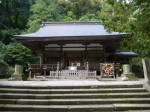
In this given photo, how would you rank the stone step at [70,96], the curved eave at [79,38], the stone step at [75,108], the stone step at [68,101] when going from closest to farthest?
the stone step at [75,108] → the stone step at [68,101] → the stone step at [70,96] → the curved eave at [79,38]

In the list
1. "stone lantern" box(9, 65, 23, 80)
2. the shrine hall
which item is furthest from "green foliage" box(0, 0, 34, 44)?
"stone lantern" box(9, 65, 23, 80)

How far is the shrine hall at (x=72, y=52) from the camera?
15.9m

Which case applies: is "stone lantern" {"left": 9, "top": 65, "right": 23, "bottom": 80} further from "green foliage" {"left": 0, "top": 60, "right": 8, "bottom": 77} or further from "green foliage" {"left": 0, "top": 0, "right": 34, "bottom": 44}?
"green foliage" {"left": 0, "top": 0, "right": 34, "bottom": 44}

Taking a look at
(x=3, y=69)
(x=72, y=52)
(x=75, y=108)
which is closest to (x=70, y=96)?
(x=75, y=108)

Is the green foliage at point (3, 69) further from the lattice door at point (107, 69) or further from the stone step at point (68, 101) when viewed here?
the stone step at point (68, 101)

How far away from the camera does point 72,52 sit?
18.8 meters

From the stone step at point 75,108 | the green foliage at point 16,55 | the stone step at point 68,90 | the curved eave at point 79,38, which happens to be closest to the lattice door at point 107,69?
the curved eave at point 79,38

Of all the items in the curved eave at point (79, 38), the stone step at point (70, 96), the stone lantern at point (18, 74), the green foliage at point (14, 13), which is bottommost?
the stone step at point (70, 96)

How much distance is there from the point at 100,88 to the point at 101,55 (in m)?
9.88

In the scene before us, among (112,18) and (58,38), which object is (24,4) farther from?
(112,18)

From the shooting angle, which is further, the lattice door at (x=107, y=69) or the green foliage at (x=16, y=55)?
the green foliage at (x=16, y=55)

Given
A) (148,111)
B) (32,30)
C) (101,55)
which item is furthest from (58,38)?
(32,30)

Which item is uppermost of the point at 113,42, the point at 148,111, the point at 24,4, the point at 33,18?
the point at 24,4

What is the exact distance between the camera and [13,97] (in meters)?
7.81
